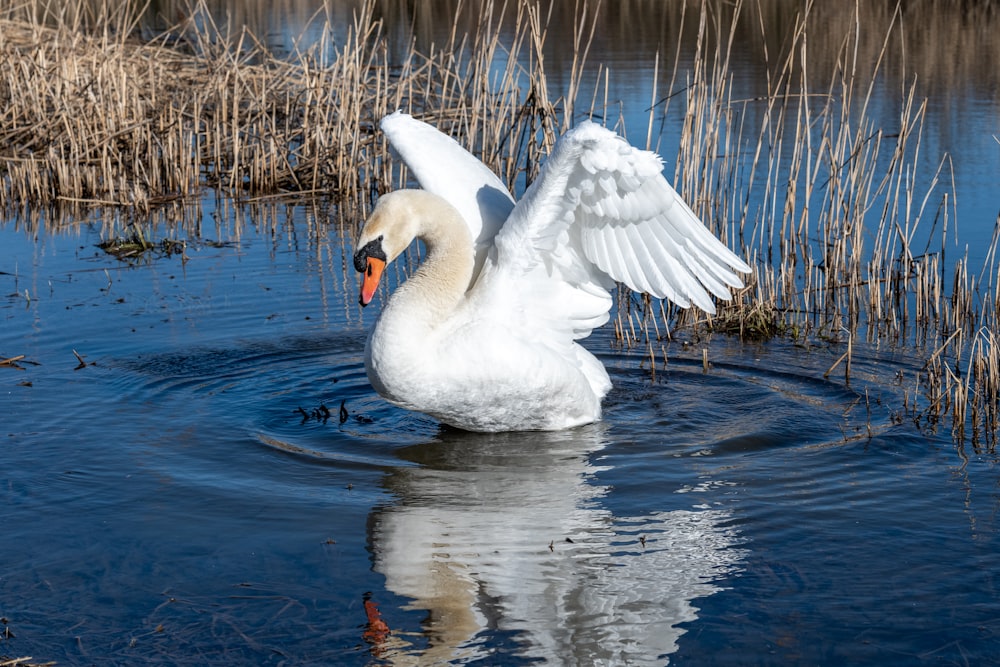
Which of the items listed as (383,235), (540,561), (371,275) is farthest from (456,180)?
(540,561)

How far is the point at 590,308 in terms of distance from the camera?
21.4 feet

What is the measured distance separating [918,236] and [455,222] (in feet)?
17.3

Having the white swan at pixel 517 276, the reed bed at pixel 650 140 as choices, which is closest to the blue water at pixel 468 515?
the white swan at pixel 517 276

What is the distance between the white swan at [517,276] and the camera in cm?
568

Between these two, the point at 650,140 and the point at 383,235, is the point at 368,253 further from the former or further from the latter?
the point at 650,140

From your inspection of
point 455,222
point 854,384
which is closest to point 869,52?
point 854,384

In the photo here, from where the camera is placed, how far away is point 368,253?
19.1 ft

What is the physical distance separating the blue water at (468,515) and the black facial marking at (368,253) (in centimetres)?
93

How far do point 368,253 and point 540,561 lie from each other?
1837 mm

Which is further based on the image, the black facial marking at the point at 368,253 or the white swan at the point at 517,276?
the black facial marking at the point at 368,253

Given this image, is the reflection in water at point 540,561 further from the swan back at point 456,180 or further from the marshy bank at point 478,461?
the swan back at point 456,180

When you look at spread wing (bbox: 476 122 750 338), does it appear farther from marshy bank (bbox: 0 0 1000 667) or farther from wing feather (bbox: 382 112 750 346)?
marshy bank (bbox: 0 0 1000 667)

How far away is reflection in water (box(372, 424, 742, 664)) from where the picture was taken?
13.4ft

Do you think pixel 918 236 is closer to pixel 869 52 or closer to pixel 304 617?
pixel 304 617
